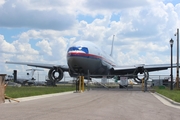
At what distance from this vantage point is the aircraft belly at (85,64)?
3688 centimetres

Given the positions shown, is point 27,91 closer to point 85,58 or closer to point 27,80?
point 85,58

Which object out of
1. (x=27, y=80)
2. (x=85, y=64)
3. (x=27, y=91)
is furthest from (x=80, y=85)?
(x=27, y=80)

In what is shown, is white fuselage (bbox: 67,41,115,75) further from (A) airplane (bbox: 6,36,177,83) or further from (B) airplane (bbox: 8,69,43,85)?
(B) airplane (bbox: 8,69,43,85)

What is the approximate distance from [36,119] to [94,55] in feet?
94.8

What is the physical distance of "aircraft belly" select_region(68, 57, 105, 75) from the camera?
1452 inches

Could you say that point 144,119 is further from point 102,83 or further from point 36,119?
point 102,83

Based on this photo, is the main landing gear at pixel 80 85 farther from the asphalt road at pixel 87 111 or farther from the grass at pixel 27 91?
the asphalt road at pixel 87 111

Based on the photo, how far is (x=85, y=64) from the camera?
3784 centimetres

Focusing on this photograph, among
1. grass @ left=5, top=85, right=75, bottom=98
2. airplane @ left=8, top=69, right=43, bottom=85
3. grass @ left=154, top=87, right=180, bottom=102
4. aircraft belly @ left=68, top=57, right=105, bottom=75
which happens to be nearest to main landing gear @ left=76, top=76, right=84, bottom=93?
grass @ left=5, top=85, right=75, bottom=98

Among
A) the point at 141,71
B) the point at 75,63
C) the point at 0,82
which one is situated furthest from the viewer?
the point at 141,71

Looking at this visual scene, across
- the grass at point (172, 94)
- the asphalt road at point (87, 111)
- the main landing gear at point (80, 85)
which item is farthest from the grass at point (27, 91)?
the grass at point (172, 94)

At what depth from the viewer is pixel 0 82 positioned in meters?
18.3

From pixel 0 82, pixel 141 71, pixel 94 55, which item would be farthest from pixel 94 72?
pixel 0 82

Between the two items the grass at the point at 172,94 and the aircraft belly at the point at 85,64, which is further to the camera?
the aircraft belly at the point at 85,64
